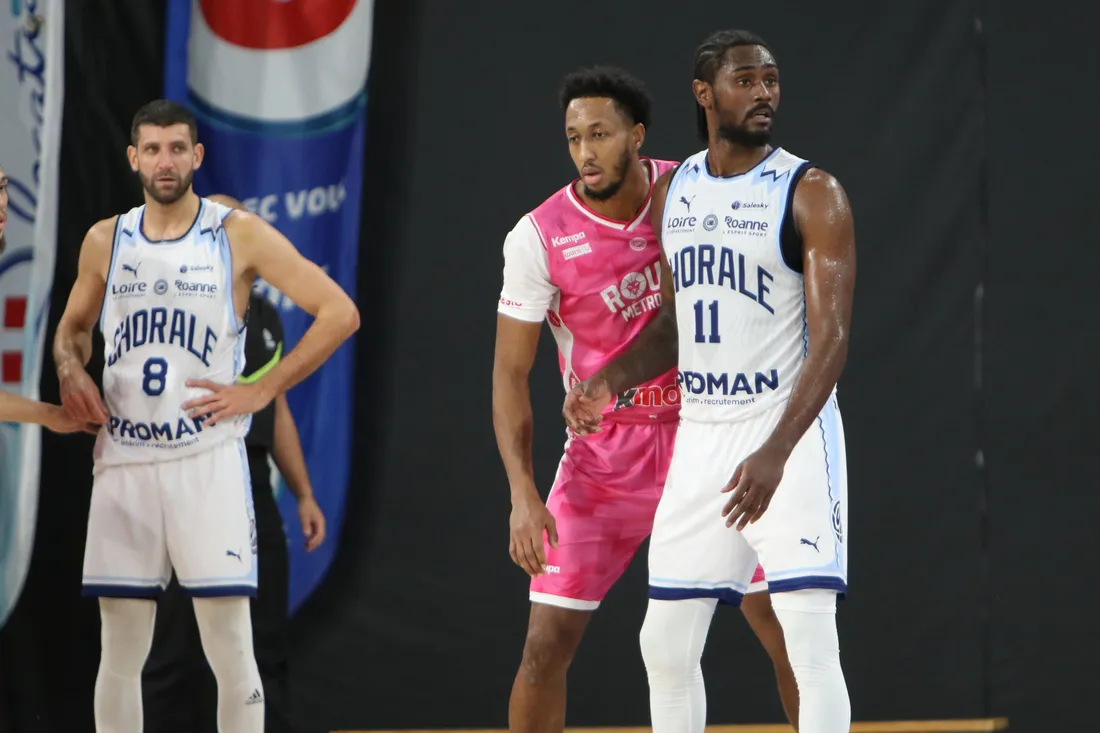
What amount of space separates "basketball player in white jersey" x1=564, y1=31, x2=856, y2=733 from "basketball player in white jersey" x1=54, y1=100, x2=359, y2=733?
1.13 meters

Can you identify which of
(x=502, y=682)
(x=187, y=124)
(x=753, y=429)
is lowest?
(x=502, y=682)

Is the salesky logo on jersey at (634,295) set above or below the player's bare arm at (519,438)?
above

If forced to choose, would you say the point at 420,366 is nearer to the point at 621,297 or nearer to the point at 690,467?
the point at 621,297

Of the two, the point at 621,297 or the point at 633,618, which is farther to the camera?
the point at 633,618

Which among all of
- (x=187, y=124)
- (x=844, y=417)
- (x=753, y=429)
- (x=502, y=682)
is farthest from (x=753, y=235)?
(x=502, y=682)

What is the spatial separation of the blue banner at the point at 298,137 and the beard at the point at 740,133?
187cm

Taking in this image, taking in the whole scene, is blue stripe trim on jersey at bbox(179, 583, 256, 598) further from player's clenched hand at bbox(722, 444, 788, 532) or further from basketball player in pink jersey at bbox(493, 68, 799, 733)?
player's clenched hand at bbox(722, 444, 788, 532)

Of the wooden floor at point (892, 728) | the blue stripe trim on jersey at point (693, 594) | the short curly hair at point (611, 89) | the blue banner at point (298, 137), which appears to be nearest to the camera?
the blue stripe trim on jersey at point (693, 594)

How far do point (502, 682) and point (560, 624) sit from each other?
1288 millimetres

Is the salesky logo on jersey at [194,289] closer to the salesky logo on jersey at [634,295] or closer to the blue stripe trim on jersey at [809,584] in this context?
the salesky logo on jersey at [634,295]

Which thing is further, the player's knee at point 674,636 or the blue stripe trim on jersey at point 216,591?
the blue stripe trim on jersey at point 216,591

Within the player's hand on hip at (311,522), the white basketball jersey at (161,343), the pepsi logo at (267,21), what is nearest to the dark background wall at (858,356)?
the pepsi logo at (267,21)

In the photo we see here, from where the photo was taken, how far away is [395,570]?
475 centimetres

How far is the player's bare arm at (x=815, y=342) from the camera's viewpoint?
283 centimetres
